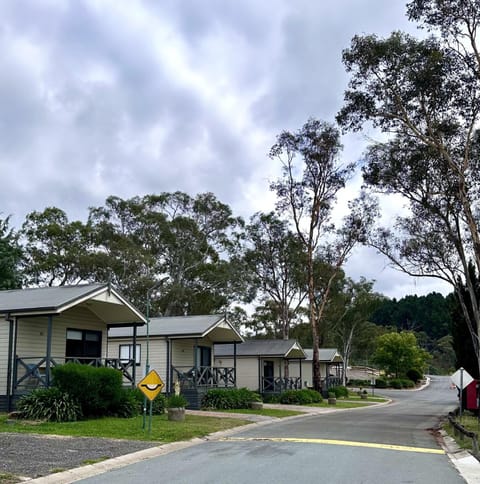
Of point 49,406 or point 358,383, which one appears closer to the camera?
point 49,406

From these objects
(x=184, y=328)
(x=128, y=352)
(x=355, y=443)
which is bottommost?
(x=355, y=443)

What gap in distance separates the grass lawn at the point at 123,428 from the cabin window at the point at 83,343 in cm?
509

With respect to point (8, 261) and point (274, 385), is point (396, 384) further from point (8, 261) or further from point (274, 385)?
point (8, 261)

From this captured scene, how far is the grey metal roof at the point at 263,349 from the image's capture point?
137 ft

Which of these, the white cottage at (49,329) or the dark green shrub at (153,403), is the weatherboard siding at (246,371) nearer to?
the white cottage at (49,329)

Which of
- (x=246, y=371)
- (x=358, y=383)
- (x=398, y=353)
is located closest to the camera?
(x=246, y=371)

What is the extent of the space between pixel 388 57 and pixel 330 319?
148 feet

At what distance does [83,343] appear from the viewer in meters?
24.3

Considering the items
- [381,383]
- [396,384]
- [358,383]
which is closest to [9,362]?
[396,384]

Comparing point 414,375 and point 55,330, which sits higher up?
point 55,330

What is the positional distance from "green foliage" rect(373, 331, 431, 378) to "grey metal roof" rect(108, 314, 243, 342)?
5028 cm

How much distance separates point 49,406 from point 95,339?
710 centimetres

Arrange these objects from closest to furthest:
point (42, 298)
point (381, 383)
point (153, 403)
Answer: point (42, 298), point (153, 403), point (381, 383)

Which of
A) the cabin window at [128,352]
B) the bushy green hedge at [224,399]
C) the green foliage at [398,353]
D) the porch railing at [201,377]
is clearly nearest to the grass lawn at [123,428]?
the bushy green hedge at [224,399]
